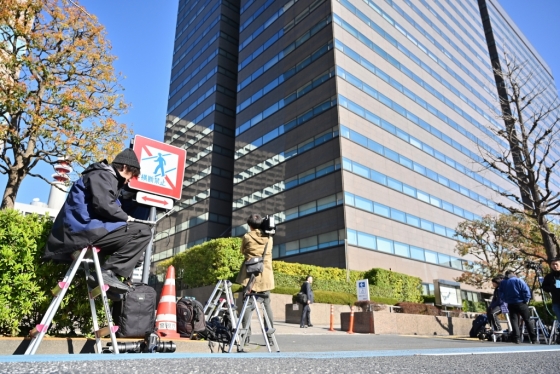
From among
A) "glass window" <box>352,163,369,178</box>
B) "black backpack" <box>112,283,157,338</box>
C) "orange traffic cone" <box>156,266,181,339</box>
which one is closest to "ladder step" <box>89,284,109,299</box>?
"black backpack" <box>112,283,157,338</box>

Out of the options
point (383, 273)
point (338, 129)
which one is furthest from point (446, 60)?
point (383, 273)

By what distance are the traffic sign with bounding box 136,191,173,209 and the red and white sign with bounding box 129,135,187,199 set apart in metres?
0.11

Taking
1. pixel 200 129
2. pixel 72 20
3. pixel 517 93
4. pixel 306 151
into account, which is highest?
pixel 200 129

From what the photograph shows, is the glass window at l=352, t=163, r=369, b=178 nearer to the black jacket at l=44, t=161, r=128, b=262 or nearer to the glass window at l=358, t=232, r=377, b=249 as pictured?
the glass window at l=358, t=232, r=377, b=249

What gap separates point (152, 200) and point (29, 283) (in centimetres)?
158

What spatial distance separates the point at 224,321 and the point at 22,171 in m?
11.4

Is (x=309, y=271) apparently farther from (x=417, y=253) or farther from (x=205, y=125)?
(x=205, y=125)

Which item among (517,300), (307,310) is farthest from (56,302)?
(307,310)

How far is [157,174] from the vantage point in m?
5.44

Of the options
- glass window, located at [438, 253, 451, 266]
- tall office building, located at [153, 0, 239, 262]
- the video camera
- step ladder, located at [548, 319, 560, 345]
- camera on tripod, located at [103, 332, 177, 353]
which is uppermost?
tall office building, located at [153, 0, 239, 262]

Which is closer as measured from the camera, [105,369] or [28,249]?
[105,369]

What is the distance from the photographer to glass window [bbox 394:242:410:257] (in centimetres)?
2946

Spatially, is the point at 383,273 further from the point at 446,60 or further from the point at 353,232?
the point at 446,60

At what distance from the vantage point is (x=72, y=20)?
14.0 meters
